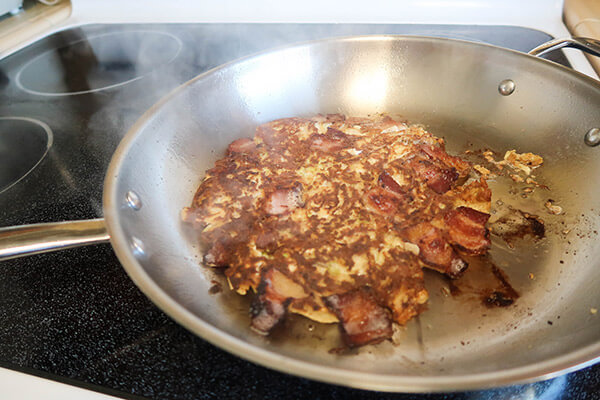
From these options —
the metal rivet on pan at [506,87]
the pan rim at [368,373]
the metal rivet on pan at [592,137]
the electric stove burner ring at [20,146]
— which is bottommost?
the electric stove burner ring at [20,146]

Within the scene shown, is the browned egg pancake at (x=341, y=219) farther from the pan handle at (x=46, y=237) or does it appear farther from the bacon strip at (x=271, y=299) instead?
the pan handle at (x=46, y=237)

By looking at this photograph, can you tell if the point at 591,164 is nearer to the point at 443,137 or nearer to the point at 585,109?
the point at 585,109

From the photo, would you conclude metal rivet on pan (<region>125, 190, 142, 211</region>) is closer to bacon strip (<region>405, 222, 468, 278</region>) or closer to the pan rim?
the pan rim

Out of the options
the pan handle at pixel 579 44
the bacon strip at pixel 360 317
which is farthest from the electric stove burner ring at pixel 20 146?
the pan handle at pixel 579 44

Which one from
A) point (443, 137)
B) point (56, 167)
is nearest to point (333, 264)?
point (443, 137)

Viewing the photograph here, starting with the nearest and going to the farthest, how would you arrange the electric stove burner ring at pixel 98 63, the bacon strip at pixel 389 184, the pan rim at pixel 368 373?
the pan rim at pixel 368 373 < the bacon strip at pixel 389 184 < the electric stove burner ring at pixel 98 63

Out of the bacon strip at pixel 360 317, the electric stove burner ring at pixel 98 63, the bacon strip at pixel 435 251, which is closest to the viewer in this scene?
the bacon strip at pixel 360 317

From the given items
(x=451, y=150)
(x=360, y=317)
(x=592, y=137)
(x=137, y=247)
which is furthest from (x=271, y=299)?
(x=592, y=137)

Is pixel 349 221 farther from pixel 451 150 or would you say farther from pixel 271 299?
pixel 451 150

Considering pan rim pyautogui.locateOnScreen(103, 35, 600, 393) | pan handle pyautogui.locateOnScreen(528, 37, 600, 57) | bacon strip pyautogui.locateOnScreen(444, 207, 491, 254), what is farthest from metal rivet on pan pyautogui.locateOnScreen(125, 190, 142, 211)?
pan handle pyautogui.locateOnScreen(528, 37, 600, 57)

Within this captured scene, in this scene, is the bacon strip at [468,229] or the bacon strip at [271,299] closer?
the bacon strip at [271,299]
